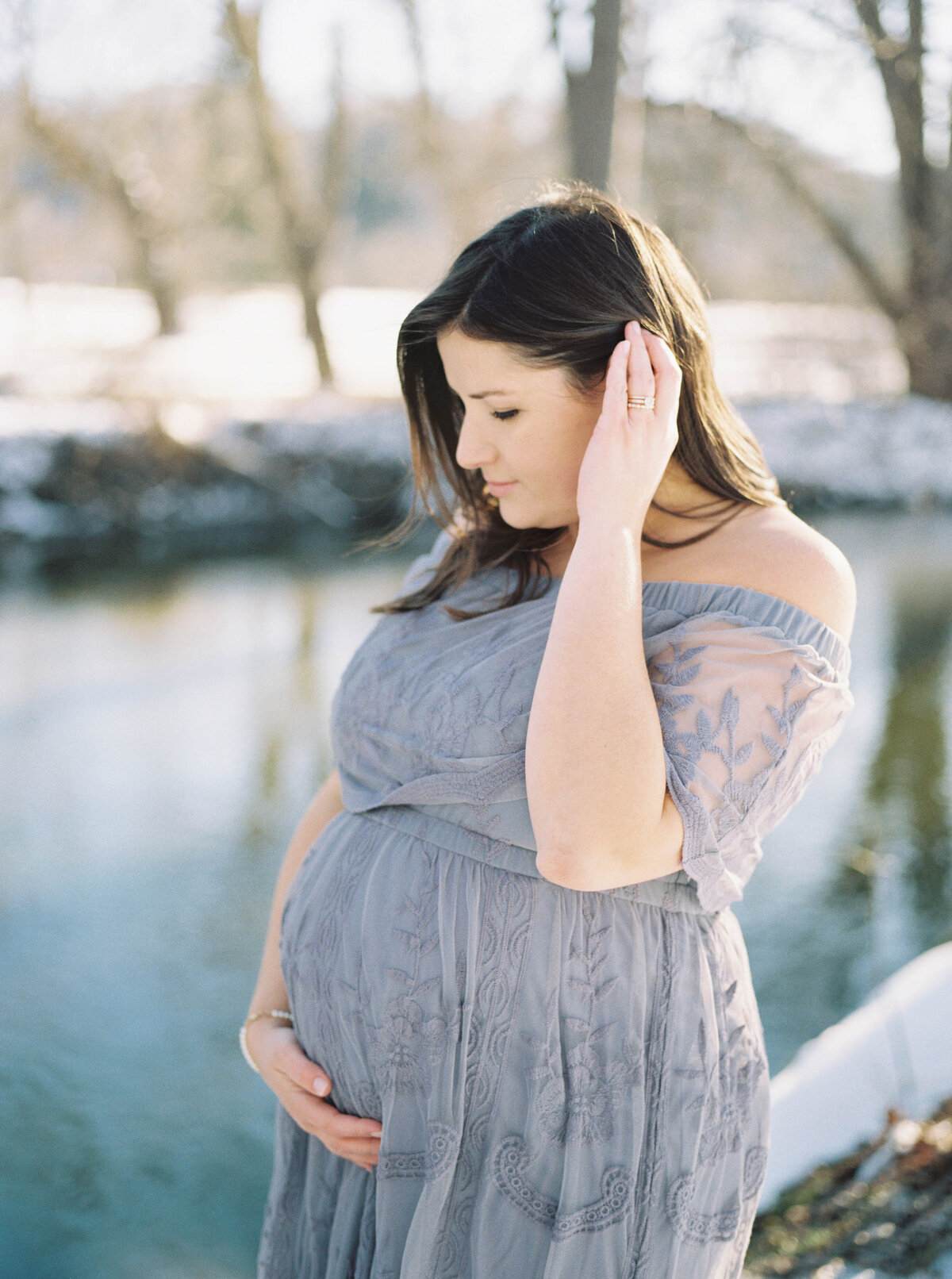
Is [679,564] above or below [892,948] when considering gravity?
above

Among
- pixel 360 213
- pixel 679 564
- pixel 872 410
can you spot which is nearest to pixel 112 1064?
pixel 679 564

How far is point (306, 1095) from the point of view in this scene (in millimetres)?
1468

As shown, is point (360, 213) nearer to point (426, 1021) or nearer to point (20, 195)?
point (20, 195)

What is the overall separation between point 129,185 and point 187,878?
1325cm

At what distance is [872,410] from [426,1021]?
1209 centimetres

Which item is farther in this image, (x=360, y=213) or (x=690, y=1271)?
(x=360, y=213)

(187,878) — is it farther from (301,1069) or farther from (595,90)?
(595,90)

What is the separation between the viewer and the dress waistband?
4.26 feet

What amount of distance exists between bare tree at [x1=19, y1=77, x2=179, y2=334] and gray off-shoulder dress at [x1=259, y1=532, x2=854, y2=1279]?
541 inches

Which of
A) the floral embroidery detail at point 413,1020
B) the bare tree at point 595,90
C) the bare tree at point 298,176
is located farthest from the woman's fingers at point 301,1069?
the bare tree at point 298,176

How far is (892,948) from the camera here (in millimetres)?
3982

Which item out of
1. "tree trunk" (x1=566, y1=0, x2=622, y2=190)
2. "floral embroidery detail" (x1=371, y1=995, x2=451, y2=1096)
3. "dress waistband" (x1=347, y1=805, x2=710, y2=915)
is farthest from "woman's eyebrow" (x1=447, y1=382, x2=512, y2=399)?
"tree trunk" (x1=566, y1=0, x2=622, y2=190)

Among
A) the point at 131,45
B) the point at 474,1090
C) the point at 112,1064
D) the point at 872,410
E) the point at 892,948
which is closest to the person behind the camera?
the point at 474,1090

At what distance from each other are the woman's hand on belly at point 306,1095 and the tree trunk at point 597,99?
368 cm
